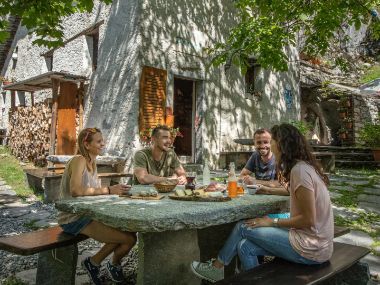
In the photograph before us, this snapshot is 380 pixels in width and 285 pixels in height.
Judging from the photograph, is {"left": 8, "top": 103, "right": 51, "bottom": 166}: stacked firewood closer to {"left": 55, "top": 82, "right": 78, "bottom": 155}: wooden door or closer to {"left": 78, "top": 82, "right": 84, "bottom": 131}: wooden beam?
{"left": 55, "top": 82, "right": 78, "bottom": 155}: wooden door

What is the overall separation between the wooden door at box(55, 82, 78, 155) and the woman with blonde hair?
22.1 feet

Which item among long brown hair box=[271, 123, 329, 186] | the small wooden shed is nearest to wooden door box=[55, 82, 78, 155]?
the small wooden shed

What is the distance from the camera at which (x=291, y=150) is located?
2424 millimetres

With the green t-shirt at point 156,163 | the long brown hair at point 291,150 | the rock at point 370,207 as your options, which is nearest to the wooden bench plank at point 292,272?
the long brown hair at point 291,150

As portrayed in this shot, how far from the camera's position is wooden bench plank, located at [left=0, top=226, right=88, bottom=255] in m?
2.31

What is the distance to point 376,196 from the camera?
256 inches

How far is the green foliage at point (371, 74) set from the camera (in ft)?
54.9

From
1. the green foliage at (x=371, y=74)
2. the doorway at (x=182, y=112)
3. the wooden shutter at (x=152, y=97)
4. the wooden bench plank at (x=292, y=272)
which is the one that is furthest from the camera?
the green foliage at (x=371, y=74)

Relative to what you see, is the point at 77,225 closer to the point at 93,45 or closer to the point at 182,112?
the point at 93,45

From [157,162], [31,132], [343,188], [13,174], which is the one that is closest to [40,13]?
[157,162]

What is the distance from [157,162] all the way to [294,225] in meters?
1.98

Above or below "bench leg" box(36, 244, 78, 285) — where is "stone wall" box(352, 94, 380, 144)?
above

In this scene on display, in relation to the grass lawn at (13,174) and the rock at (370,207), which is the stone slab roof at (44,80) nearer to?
the grass lawn at (13,174)

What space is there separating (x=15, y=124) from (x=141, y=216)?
43.0ft
